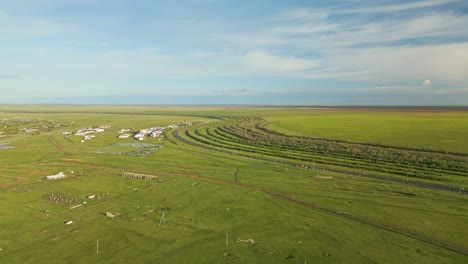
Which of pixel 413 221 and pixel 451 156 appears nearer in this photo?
pixel 413 221

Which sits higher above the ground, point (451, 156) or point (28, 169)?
point (451, 156)

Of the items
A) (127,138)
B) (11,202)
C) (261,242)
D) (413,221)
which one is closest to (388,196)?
(413,221)

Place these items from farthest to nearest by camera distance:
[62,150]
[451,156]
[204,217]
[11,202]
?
[62,150], [451,156], [11,202], [204,217]

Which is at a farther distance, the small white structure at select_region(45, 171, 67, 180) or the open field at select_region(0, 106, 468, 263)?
the small white structure at select_region(45, 171, 67, 180)

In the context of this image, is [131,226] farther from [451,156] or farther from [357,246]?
[451,156]

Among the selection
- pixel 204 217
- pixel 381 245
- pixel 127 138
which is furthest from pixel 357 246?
pixel 127 138

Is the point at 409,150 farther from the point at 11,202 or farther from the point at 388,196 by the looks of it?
the point at 11,202

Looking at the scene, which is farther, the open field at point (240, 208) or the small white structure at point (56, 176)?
the small white structure at point (56, 176)

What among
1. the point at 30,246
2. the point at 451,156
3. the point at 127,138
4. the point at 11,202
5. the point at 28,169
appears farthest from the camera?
the point at 127,138
